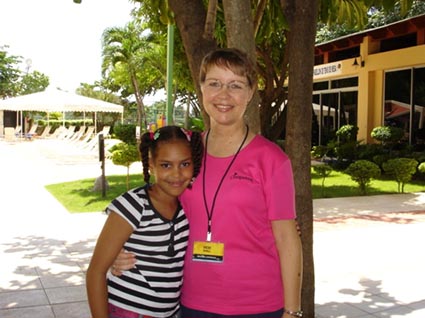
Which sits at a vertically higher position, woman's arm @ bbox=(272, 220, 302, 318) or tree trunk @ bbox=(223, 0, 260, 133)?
tree trunk @ bbox=(223, 0, 260, 133)

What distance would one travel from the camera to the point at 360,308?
4.88 m

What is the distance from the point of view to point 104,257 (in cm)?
206

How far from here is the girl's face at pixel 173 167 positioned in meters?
2.18

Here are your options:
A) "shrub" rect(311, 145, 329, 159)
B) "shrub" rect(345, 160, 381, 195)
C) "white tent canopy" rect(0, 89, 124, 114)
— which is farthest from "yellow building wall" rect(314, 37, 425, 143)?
"white tent canopy" rect(0, 89, 124, 114)

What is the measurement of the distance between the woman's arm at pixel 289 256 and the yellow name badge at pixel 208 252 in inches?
9.0

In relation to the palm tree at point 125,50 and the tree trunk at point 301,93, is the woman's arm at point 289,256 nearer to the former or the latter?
the tree trunk at point 301,93

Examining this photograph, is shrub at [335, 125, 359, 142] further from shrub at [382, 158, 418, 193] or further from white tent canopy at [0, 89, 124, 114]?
white tent canopy at [0, 89, 124, 114]

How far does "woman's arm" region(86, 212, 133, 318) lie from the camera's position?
2039 mm

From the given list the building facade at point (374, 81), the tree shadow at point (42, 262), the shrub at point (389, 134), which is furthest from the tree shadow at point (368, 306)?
the building facade at point (374, 81)

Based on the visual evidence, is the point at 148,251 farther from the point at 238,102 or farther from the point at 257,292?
the point at 238,102

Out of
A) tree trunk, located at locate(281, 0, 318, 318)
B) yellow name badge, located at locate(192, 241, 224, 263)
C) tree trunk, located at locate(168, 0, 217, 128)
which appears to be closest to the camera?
yellow name badge, located at locate(192, 241, 224, 263)

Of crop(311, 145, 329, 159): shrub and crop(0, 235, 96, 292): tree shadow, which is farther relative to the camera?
crop(311, 145, 329, 159): shrub

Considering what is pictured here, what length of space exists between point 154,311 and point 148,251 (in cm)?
26

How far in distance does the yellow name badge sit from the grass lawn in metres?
8.05
